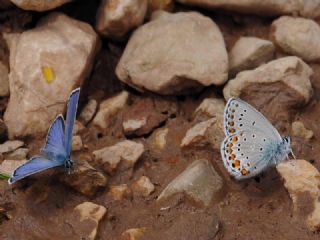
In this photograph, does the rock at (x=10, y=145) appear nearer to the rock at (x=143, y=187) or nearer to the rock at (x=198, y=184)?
the rock at (x=143, y=187)

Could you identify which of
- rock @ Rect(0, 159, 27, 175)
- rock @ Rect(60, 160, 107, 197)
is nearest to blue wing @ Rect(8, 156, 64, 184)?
rock @ Rect(60, 160, 107, 197)

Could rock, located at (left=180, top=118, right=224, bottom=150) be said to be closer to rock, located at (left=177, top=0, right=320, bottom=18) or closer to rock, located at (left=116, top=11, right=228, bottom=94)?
rock, located at (left=116, top=11, right=228, bottom=94)

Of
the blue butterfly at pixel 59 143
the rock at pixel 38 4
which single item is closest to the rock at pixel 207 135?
the blue butterfly at pixel 59 143

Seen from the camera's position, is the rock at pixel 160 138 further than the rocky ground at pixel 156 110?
Yes

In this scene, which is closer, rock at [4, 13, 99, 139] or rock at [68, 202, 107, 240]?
rock at [68, 202, 107, 240]

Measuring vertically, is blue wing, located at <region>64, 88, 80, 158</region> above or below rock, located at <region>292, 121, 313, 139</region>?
above

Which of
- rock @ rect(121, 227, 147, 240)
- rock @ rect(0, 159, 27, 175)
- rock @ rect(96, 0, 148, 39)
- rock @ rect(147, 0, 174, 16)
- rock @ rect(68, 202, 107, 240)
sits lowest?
rock @ rect(121, 227, 147, 240)
